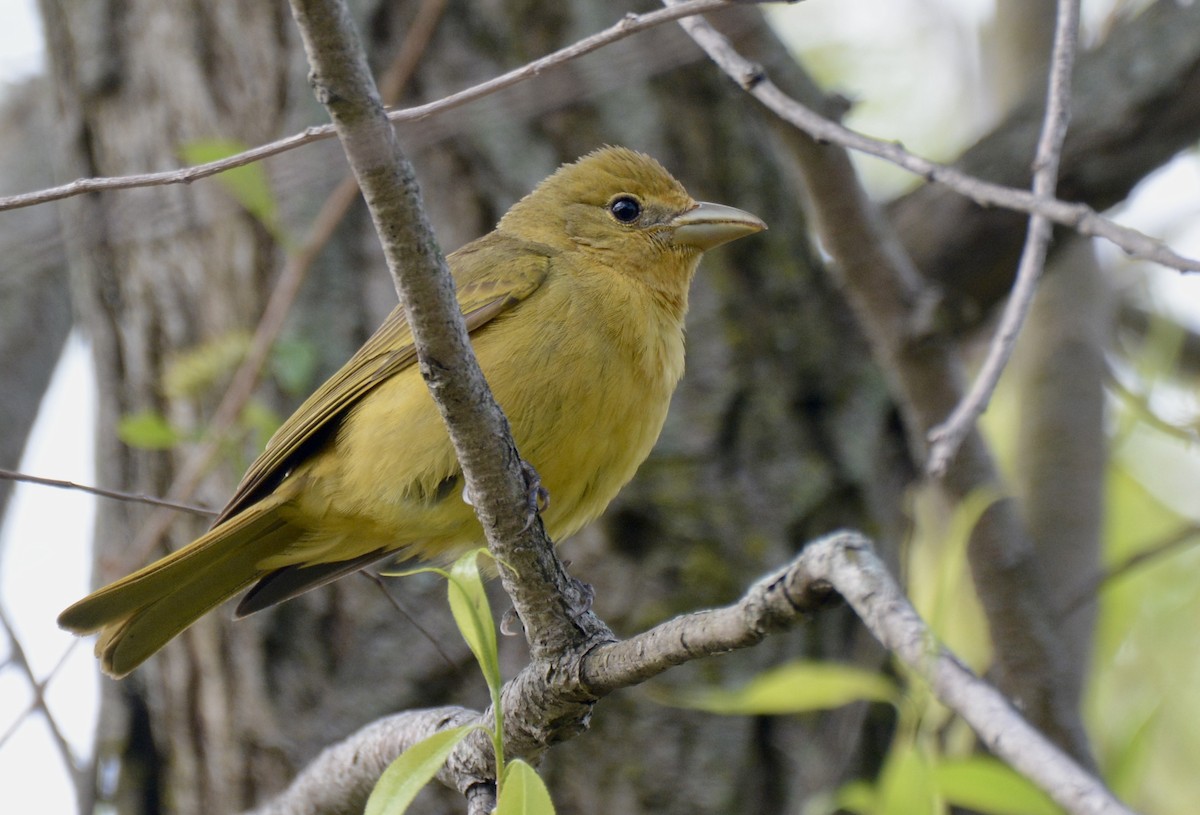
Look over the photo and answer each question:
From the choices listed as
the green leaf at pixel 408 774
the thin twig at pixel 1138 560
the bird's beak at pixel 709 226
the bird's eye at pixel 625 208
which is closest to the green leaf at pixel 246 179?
the bird's eye at pixel 625 208

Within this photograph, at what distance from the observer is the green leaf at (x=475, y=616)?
192cm

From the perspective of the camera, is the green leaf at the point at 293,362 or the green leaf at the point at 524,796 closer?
the green leaf at the point at 524,796

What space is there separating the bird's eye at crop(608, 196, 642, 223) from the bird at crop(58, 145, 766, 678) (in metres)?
0.31

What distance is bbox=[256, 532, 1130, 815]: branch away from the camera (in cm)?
150

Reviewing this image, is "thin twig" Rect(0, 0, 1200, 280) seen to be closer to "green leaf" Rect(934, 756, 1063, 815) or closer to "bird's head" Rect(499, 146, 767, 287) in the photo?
"green leaf" Rect(934, 756, 1063, 815)

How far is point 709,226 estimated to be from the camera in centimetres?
401

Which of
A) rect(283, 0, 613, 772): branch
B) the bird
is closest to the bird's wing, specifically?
the bird

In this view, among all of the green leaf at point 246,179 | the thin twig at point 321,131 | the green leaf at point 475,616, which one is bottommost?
the green leaf at point 475,616

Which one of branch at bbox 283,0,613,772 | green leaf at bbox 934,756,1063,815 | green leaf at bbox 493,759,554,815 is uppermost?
branch at bbox 283,0,613,772

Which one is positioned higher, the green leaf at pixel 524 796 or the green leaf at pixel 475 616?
the green leaf at pixel 475 616

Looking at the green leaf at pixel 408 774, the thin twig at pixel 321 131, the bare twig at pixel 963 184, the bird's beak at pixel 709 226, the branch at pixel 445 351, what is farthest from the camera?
the bird's beak at pixel 709 226

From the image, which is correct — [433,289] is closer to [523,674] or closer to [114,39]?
[523,674]

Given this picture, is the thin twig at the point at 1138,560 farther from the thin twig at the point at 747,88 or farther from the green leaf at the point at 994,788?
the thin twig at the point at 747,88

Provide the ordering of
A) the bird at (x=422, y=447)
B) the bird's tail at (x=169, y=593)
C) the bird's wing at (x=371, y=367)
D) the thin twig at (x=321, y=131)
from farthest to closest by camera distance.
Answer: the bird's wing at (x=371, y=367)
the bird at (x=422, y=447)
the bird's tail at (x=169, y=593)
the thin twig at (x=321, y=131)
